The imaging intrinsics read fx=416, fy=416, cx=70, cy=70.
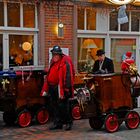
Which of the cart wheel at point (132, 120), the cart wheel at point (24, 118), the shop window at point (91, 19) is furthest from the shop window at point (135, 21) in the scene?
the cart wheel at point (24, 118)

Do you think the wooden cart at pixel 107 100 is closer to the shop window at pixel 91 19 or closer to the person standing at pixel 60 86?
the person standing at pixel 60 86

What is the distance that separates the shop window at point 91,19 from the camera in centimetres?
1205

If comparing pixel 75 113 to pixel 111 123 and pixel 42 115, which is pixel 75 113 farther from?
pixel 111 123

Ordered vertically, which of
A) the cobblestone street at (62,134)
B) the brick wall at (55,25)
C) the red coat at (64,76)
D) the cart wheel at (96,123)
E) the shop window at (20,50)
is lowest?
the cobblestone street at (62,134)

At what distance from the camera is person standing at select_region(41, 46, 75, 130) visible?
8.27 meters

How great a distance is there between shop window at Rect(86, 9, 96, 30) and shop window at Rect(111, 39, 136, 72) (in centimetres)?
88

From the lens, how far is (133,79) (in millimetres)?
8500

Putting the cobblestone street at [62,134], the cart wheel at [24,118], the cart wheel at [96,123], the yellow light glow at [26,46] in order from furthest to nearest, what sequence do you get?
the yellow light glow at [26,46] → the cart wheel at [24,118] → the cart wheel at [96,123] → the cobblestone street at [62,134]

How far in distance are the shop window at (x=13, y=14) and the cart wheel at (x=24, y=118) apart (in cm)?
289

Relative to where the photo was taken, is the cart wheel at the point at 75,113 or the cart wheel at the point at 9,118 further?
the cart wheel at the point at 75,113

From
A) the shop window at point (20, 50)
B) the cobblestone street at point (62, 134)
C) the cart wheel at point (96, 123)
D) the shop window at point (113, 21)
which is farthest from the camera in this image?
the shop window at point (113, 21)

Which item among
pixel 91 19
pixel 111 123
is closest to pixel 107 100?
pixel 111 123

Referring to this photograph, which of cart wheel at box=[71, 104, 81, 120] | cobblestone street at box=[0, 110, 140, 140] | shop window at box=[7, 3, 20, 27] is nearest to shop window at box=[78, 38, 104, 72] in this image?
shop window at box=[7, 3, 20, 27]

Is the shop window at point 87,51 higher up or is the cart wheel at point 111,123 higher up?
the shop window at point 87,51
